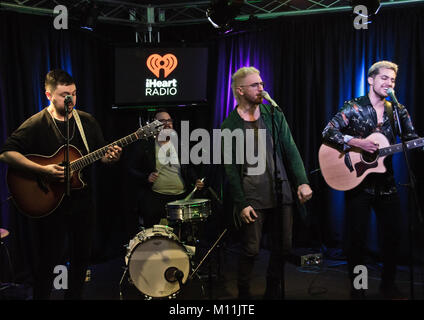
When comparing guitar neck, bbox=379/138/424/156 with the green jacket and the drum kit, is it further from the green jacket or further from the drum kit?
the drum kit

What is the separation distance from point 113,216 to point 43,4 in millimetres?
3345

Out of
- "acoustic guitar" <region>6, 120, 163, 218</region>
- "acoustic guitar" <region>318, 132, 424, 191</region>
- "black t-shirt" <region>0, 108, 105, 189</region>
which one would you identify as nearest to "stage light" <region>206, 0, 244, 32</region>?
"acoustic guitar" <region>318, 132, 424, 191</region>

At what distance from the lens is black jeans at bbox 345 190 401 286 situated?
14.2 feet

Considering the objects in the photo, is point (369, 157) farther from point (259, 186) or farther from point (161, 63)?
point (161, 63)

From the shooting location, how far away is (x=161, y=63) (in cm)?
668

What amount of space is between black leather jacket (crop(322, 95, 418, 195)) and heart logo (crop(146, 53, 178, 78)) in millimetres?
2911

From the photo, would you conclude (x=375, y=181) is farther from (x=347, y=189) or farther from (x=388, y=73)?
(x=388, y=73)

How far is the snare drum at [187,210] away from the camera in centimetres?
489

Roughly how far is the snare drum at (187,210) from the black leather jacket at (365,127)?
1.61 meters

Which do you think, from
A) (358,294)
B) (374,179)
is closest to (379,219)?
(374,179)

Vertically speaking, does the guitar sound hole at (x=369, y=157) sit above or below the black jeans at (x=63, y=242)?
above

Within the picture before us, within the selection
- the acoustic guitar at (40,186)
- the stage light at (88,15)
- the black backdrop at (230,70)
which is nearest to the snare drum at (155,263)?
the acoustic guitar at (40,186)

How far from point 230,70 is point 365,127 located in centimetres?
313

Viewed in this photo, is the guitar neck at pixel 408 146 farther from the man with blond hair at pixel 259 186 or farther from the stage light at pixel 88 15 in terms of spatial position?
the stage light at pixel 88 15
